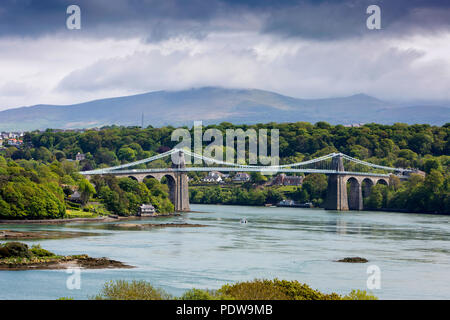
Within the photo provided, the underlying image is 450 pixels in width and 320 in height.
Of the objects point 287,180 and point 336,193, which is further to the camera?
point 287,180

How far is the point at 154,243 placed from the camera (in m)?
34.0

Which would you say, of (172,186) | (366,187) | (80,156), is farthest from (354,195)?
(80,156)

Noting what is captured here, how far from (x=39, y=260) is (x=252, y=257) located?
8792 mm

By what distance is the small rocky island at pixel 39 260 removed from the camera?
79.0 feet

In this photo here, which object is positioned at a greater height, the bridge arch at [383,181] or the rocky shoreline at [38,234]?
Answer: the bridge arch at [383,181]

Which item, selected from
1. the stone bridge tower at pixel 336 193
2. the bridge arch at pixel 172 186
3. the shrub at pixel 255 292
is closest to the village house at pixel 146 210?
the bridge arch at pixel 172 186

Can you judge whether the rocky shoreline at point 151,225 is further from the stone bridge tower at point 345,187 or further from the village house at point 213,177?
the village house at point 213,177

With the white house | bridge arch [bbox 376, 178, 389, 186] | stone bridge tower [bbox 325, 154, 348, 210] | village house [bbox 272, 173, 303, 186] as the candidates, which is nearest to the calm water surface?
stone bridge tower [bbox 325, 154, 348, 210]

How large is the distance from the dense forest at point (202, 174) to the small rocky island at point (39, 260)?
17.6 metres

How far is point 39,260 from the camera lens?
24.7 m

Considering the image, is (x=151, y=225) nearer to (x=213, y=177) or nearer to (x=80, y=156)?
(x=213, y=177)

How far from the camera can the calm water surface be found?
21.7m
